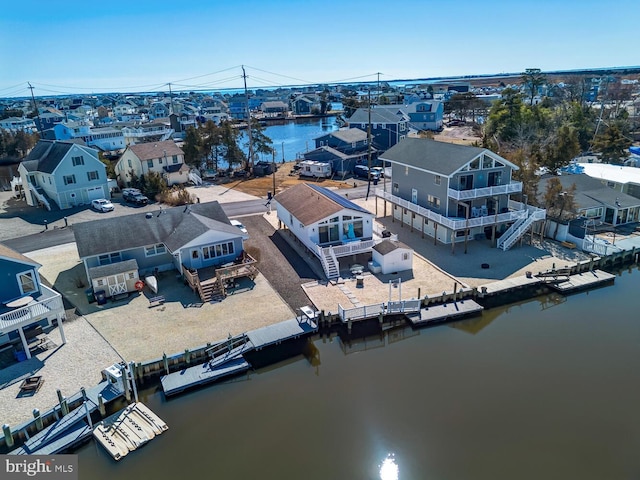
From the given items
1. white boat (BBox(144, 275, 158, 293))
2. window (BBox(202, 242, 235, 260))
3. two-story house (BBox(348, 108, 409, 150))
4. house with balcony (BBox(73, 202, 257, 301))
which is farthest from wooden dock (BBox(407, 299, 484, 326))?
two-story house (BBox(348, 108, 409, 150))

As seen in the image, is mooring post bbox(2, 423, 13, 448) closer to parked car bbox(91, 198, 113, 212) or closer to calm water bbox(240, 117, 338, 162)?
parked car bbox(91, 198, 113, 212)

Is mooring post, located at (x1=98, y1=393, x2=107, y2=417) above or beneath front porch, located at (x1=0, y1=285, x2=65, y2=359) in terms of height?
beneath

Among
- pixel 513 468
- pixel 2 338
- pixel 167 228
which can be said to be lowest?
pixel 513 468

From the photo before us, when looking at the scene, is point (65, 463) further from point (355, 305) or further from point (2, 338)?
point (355, 305)

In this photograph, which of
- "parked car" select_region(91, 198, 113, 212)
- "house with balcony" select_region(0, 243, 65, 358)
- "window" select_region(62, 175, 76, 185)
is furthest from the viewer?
"window" select_region(62, 175, 76, 185)

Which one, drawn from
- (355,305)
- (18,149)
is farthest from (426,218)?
(18,149)

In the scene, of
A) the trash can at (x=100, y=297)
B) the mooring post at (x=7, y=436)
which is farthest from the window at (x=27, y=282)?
the mooring post at (x=7, y=436)
